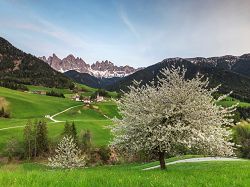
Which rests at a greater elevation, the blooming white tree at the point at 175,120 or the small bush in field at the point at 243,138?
the blooming white tree at the point at 175,120

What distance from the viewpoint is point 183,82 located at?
85.7 ft

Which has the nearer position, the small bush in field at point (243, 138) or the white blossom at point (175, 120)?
the white blossom at point (175, 120)

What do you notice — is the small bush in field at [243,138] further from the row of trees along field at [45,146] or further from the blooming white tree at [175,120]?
the blooming white tree at [175,120]

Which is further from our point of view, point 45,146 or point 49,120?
point 49,120

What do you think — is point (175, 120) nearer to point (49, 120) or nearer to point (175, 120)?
point (175, 120)

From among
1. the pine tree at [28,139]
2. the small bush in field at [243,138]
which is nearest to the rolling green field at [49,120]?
the pine tree at [28,139]

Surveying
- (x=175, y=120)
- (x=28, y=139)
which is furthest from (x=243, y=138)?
(x=175, y=120)

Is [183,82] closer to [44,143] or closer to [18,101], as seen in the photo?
[44,143]

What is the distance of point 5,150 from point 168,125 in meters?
94.4

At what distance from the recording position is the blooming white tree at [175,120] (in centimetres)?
2409

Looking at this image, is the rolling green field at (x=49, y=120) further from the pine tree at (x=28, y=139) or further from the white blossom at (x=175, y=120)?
the white blossom at (x=175, y=120)

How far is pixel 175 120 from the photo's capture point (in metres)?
25.4

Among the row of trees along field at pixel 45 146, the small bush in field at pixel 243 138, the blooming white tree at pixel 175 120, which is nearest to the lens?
the blooming white tree at pixel 175 120

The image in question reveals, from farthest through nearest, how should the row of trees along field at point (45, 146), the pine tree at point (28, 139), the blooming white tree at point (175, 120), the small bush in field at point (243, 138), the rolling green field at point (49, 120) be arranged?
the small bush in field at point (243, 138), the rolling green field at point (49, 120), the pine tree at point (28, 139), the row of trees along field at point (45, 146), the blooming white tree at point (175, 120)
